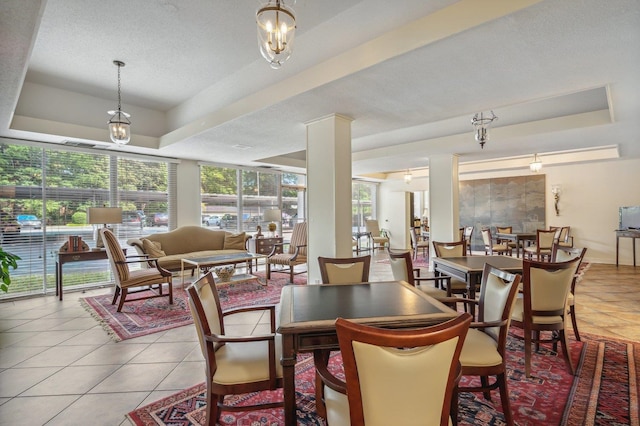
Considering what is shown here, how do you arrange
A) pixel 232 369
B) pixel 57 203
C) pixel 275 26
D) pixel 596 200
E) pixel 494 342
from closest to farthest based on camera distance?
pixel 232 369, pixel 275 26, pixel 494 342, pixel 57 203, pixel 596 200

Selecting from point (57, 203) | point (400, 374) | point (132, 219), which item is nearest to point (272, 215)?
point (132, 219)

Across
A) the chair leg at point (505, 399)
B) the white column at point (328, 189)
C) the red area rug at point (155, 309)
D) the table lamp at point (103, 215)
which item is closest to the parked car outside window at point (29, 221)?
the table lamp at point (103, 215)

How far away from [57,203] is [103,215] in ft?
3.20

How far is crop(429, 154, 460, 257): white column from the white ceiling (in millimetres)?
951

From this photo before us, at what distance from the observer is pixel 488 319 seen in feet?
6.77

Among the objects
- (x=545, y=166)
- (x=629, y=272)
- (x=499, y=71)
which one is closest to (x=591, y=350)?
(x=499, y=71)

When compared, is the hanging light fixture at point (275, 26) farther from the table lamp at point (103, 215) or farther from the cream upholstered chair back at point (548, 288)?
the table lamp at point (103, 215)

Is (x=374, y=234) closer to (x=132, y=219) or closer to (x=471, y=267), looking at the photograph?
(x=132, y=219)

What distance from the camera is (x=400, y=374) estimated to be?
3.53 feet

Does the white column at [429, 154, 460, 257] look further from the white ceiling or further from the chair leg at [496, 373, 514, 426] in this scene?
the chair leg at [496, 373, 514, 426]

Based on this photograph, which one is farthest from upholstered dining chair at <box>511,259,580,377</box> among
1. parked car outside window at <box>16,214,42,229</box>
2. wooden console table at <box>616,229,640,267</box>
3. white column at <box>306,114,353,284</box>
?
parked car outside window at <box>16,214,42,229</box>

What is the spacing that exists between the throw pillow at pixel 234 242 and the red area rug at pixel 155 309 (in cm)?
139

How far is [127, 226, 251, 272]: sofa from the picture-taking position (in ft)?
17.9

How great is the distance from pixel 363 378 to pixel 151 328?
3.22 meters
